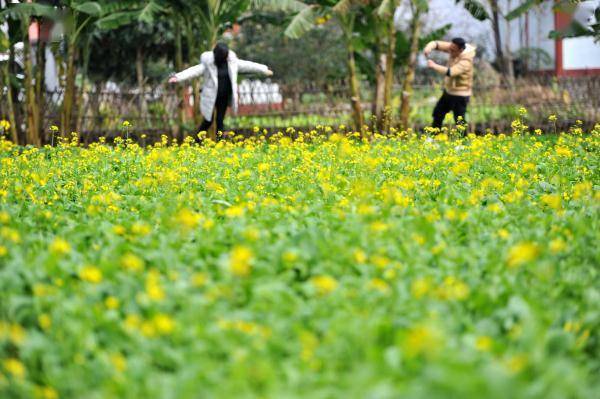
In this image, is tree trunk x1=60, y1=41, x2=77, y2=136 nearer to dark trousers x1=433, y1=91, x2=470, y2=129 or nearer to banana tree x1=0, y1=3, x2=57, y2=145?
banana tree x1=0, y1=3, x2=57, y2=145

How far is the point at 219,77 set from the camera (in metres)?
12.6

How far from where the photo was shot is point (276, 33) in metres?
25.7

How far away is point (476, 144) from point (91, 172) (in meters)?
4.43

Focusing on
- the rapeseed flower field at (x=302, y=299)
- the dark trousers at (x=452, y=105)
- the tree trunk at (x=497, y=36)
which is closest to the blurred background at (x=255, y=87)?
the dark trousers at (x=452, y=105)

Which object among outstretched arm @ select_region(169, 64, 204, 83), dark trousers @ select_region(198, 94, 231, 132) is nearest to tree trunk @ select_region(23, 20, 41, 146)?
outstretched arm @ select_region(169, 64, 204, 83)

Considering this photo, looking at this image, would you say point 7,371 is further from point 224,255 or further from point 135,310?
point 224,255

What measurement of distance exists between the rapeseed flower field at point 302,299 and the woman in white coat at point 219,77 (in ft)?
21.2

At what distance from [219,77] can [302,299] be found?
929 cm

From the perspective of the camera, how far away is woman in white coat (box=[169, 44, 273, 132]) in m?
12.6

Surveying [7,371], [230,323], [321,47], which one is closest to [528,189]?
[230,323]

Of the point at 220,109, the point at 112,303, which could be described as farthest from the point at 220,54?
the point at 112,303

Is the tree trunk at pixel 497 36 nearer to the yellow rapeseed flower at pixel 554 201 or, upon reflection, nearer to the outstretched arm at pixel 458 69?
the outstretched arm at pixel 458 69

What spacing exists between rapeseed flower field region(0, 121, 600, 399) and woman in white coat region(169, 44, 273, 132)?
6449mm

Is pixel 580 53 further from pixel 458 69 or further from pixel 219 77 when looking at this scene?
pixel 219 77
